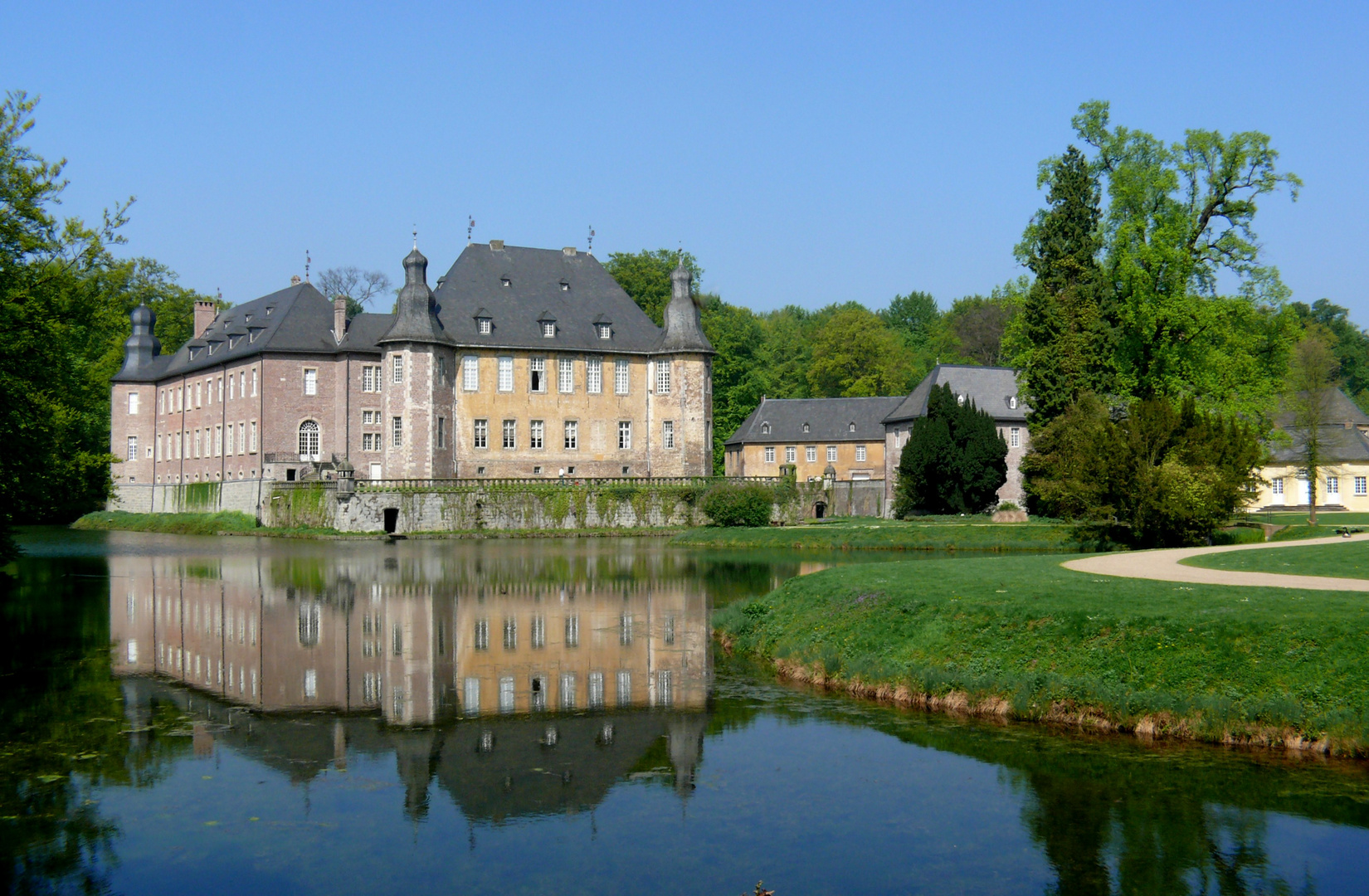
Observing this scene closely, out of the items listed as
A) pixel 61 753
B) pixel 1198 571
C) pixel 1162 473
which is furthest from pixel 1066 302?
pixel 61 753

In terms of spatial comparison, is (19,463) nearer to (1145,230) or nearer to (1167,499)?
(1167,499)

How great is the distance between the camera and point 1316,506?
55719mm

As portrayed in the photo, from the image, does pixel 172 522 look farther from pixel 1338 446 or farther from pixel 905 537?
pixel 1338 446

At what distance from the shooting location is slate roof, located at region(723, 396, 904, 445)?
6762 cm

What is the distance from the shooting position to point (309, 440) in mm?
56844

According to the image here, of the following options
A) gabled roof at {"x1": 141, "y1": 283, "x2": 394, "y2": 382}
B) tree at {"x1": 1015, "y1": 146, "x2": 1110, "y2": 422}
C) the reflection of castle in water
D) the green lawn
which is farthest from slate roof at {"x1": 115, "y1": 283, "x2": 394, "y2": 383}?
the green lawn

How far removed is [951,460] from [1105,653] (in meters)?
36.2

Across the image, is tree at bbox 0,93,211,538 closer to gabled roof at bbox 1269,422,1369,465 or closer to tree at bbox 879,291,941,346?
gabled roof at bbox 1269,422,1369,465

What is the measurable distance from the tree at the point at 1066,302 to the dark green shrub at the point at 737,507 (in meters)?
12.1

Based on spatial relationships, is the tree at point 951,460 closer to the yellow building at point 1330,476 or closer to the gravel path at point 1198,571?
the yellow building at point 1330,476

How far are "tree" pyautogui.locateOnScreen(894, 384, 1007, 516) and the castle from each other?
1047 cm

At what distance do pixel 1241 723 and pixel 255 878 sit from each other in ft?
31.1

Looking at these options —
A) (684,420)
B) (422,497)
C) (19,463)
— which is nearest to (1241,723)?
(19,463)

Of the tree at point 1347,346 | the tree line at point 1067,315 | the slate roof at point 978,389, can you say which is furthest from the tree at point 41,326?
the tree at point 1347,346
